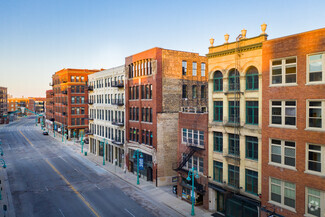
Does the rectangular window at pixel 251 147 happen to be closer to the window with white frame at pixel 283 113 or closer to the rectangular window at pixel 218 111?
the window with white frame at pixel 283 113

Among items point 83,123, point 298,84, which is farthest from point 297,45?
point 83,123

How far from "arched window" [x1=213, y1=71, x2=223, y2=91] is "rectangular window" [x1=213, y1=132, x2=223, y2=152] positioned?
4.73 meters

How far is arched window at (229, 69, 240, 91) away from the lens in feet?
77.9

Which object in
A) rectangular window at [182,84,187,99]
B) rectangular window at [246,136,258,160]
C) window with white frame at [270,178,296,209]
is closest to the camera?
window with white frame at [270,178,296,209]

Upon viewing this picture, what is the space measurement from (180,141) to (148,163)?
9.17m

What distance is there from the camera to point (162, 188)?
3516cm

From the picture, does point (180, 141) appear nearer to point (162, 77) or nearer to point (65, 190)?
point (162, 77)

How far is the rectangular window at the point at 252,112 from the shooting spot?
73.3 ft

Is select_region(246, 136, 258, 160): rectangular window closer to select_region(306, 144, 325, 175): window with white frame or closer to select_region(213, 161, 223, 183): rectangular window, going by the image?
select_region(213, 161, 223, 183): rectangular window

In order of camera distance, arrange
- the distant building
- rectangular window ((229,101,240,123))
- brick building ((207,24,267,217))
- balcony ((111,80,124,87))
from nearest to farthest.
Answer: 1. brick building ((207,24,267,217))
2. rectangular window ((229,101,240,123))
3. balcony ((111,80,124,87))
4. the distant building

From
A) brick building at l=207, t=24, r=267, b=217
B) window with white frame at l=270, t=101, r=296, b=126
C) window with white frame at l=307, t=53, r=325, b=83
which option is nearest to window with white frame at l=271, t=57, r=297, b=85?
window with white frame at l=307, t=53, r=325, b=83

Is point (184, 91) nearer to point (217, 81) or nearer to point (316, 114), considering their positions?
point (217, 81)

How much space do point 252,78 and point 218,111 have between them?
507 cm

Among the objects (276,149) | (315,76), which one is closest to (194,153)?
(276,149)
